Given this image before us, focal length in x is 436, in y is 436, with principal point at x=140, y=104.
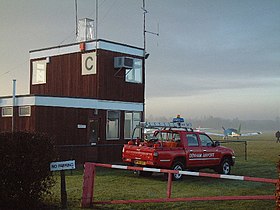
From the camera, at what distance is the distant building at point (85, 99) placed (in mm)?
20719

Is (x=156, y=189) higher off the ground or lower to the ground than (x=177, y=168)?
lower

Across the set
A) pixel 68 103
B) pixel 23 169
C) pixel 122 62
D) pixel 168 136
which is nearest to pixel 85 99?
pixel 68 103

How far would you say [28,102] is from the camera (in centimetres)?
2044

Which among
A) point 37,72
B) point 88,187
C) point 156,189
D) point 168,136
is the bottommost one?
point 156,189

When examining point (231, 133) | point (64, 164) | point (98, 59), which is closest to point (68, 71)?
point (98, 59)

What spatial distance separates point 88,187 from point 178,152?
261 inches

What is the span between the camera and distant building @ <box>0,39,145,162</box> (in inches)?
816

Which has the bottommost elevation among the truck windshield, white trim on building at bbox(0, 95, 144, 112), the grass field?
the grass field

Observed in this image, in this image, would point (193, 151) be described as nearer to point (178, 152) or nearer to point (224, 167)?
point (178, 152)

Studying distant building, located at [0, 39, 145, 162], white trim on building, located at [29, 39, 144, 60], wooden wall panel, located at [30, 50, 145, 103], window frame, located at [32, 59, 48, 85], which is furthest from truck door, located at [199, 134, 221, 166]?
window frame, located at [32, 59, 48, 85]

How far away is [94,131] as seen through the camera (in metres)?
22.8

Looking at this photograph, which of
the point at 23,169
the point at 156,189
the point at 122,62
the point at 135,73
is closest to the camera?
the point at 23,169

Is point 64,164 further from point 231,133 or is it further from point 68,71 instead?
point 231,133

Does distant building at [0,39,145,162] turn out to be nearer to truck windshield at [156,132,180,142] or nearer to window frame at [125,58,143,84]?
window frame at [125,58,143,84]
